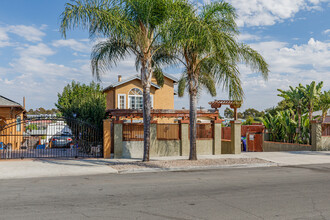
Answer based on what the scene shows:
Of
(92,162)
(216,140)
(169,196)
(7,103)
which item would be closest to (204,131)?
(216,140)

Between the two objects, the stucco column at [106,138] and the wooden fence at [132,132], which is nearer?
the stucco column at [106,138]

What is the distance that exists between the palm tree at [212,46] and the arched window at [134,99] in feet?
38.6

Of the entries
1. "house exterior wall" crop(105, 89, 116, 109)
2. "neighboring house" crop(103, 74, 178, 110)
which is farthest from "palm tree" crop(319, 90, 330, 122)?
"house exterior wall" crop(105, 89, 116, 109)

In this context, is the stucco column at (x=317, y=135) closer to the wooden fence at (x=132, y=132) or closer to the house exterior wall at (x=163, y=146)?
the house exterior wall at (x=163, y=146)

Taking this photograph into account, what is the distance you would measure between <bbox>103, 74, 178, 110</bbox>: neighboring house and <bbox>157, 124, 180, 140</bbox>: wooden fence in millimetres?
8767

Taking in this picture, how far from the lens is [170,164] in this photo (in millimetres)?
14383

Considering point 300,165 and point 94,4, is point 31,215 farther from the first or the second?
point 300,165

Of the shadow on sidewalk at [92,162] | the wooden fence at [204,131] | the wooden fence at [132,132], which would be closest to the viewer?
the shadow on sidewalk at [92,162]

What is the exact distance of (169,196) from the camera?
26.9 feet

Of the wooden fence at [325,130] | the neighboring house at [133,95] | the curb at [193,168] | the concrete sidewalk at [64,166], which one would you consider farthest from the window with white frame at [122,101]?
the wooden fence at [325,130]

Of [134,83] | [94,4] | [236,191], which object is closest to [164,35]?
[94,4]

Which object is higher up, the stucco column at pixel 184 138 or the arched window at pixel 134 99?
the arched window at pixel 134 99

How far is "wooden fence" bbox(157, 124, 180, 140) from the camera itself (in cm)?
1766

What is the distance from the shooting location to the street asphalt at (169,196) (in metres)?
6.59
